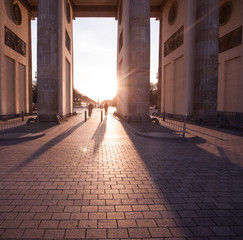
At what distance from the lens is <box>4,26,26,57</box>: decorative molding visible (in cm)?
1719

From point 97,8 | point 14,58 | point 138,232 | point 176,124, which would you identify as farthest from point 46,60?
point 138,232

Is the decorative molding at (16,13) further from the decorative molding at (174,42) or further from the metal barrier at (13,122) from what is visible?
the decorative molding at (174,42)

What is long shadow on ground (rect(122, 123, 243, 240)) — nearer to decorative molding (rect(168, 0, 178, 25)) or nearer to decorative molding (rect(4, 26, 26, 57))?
decorative molding (rect(168, 0, 178, 25))

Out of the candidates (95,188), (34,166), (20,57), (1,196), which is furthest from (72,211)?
(20,57)

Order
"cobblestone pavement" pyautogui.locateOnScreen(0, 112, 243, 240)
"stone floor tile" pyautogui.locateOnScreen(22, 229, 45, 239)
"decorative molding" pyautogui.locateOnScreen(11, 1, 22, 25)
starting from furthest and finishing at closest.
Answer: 1. "decorative molding" pyautogui.locateOnScreen(11, 1, 22, 25)
2. "cobblestone pavement" pyautogui.locateOnScreen(0, 112, 243, 240)
3. "stone floor tile" pyautogui.locateOnScreen(22, 229, 45, 239)

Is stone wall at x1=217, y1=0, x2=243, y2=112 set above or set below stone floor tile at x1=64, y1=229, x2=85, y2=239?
above

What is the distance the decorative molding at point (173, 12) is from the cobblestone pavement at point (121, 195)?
18.2m

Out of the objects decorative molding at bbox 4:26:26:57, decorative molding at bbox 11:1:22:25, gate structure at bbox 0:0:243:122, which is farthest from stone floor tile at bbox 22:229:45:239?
decorative molding at bbox 11:1:22:25

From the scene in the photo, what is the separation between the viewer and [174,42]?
19.3 meters

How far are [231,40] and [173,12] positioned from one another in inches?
258

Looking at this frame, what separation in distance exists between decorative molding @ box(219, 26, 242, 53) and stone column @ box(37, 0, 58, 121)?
16.4 meters

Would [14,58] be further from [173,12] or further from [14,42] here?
A: [173,12]

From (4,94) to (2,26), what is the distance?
5.89m

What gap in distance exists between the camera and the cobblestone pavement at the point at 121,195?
229 cm
